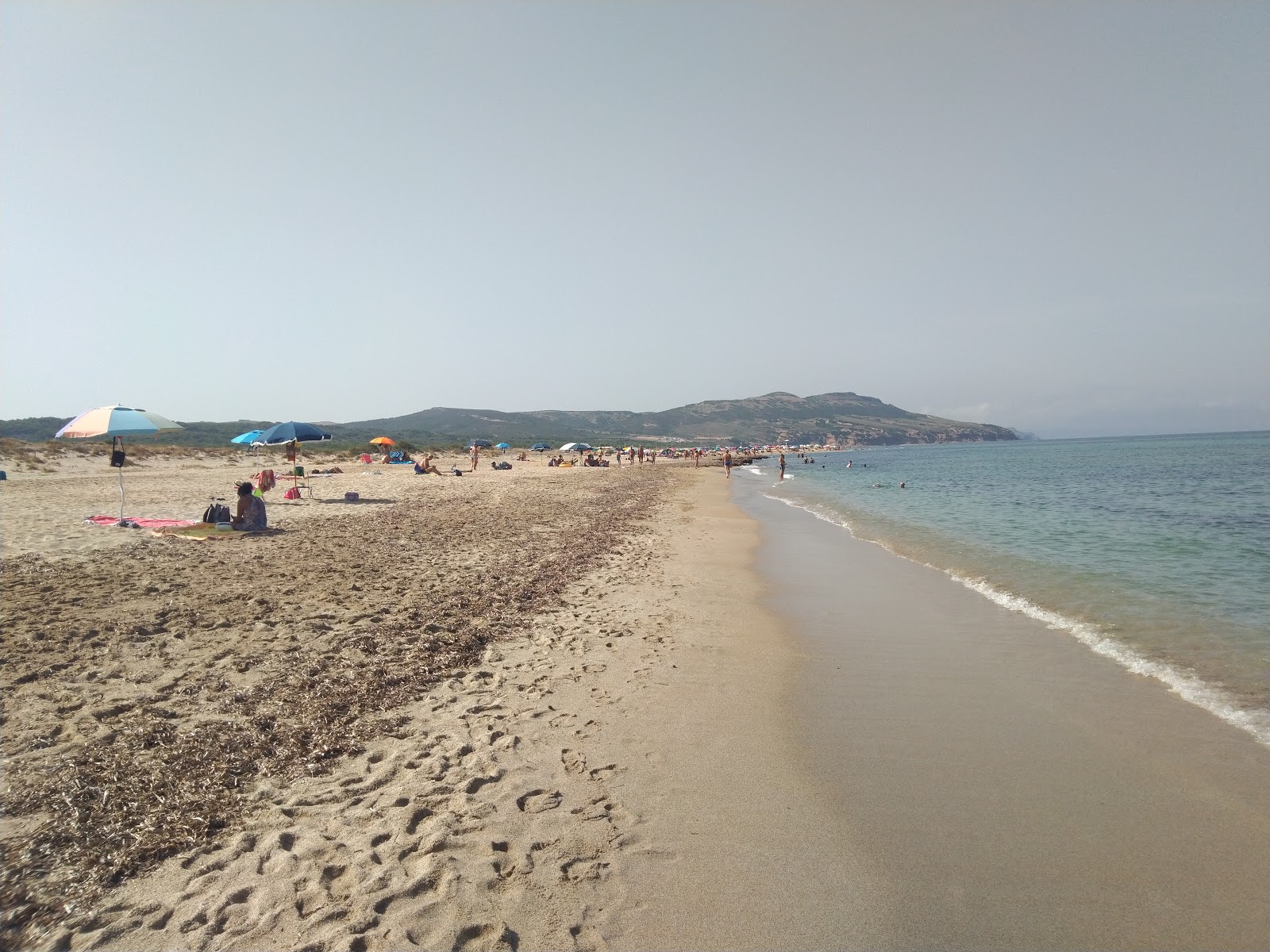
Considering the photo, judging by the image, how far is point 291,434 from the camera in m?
19.9

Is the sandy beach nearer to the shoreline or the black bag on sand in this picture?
the shoreline

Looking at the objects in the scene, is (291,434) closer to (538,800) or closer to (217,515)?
(217,515)

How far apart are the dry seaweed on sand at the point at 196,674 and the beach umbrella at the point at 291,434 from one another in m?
9.11

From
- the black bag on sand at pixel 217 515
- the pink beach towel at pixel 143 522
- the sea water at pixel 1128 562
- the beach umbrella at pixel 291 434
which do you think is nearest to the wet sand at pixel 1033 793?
the sea water at pixel 1128 562

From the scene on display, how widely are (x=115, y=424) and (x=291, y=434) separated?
6.44m

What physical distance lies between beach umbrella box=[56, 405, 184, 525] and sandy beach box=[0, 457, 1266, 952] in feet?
18.2

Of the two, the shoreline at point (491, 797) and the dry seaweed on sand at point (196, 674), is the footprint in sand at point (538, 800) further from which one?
the dry seaweed on sand at point (196, 674)

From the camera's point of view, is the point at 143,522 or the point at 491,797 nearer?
the point at 491,797

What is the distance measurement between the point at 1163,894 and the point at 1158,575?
34.6ft

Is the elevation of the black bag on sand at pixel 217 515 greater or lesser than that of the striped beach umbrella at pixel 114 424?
lesser

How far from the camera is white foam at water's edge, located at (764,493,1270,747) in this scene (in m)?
5.48

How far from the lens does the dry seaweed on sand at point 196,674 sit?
3422 millimetres

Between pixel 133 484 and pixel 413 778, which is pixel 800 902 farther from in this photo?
pixel 133 484

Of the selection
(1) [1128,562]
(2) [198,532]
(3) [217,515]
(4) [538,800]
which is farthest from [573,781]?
(1) [1128,562]
